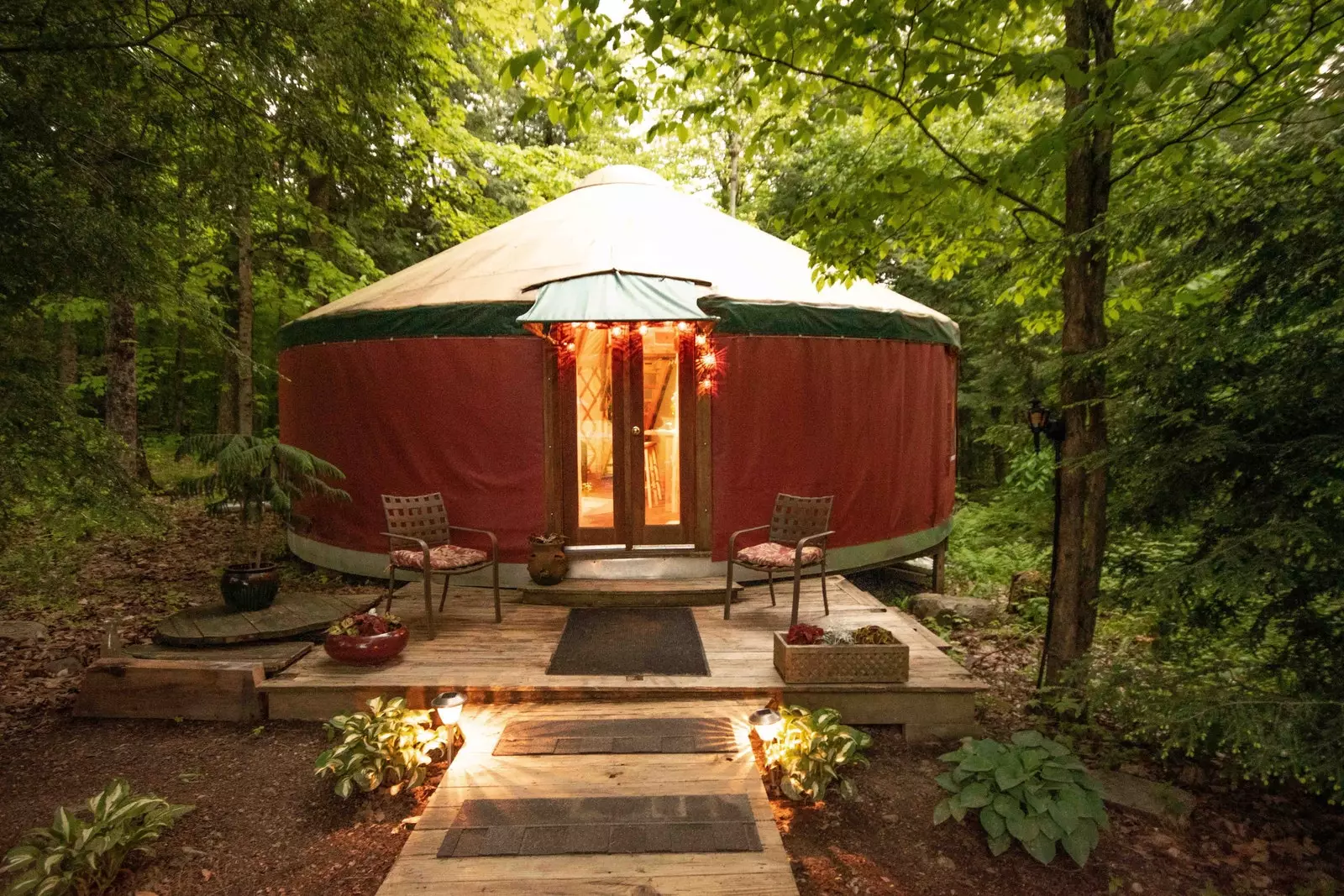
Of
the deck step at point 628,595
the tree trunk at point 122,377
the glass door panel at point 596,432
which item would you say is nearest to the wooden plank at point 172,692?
the deck step at point 628,595

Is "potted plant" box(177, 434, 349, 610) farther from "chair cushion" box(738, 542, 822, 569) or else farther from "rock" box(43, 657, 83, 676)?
"chair cushion" box(738, 542, 822, 569)

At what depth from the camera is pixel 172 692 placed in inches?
130

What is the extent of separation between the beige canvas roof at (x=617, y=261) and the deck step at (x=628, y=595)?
2069 mm

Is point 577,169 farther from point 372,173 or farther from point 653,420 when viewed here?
point 372,173

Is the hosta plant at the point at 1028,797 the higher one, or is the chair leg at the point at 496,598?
the chair leg at the point at 496,598

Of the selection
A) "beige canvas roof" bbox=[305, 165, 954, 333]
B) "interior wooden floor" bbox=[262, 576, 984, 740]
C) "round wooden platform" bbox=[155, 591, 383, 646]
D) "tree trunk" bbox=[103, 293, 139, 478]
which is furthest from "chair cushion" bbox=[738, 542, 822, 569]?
"tree trunk" bbox=[103, 293, 139, 478]

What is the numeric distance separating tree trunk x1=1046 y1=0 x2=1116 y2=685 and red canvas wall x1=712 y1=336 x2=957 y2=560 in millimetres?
2144

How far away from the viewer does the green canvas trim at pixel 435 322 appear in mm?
4906

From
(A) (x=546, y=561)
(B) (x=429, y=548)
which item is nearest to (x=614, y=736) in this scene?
(B) (x=429, y=548)

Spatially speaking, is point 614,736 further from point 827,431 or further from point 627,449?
point 827,431

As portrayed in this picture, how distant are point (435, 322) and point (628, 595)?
2419 mm

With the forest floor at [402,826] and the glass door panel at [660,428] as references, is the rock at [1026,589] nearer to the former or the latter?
the forest floor at [402,826]

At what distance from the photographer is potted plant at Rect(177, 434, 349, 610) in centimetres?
385

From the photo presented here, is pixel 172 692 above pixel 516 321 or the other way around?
the other way around
